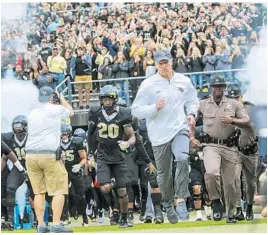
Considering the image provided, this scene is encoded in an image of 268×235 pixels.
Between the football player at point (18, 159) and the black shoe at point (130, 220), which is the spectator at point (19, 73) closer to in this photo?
the football player at point (18, 159)

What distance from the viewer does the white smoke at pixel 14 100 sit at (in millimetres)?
10266

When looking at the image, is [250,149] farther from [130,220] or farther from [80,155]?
[80,155]

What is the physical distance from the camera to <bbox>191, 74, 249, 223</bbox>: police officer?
10.1 m

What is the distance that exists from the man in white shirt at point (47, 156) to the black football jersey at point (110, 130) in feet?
0.92

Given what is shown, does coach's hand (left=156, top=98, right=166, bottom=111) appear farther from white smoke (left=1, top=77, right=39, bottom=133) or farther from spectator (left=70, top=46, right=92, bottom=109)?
white smoke (left=1, top=77, right=39, bottom=133)

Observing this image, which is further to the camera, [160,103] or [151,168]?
[151,168]

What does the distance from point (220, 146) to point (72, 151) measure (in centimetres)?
144

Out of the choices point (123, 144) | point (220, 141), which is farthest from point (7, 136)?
point (220, 141)

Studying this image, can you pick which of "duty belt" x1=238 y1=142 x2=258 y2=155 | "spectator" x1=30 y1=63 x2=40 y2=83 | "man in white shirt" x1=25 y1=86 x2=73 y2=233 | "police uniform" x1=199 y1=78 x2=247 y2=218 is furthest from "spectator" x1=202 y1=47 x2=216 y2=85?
"spectator" x1=30 y1=63 x2=40 y2=83

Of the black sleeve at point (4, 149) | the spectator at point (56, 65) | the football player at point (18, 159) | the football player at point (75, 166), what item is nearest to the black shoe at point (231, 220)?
the football player at point (75, 166)

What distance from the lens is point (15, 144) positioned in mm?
10438

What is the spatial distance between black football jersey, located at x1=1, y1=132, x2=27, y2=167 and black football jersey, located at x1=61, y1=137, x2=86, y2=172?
1.29ft

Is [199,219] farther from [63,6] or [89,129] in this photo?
[63,6]

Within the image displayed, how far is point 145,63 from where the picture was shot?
34.2 ft
